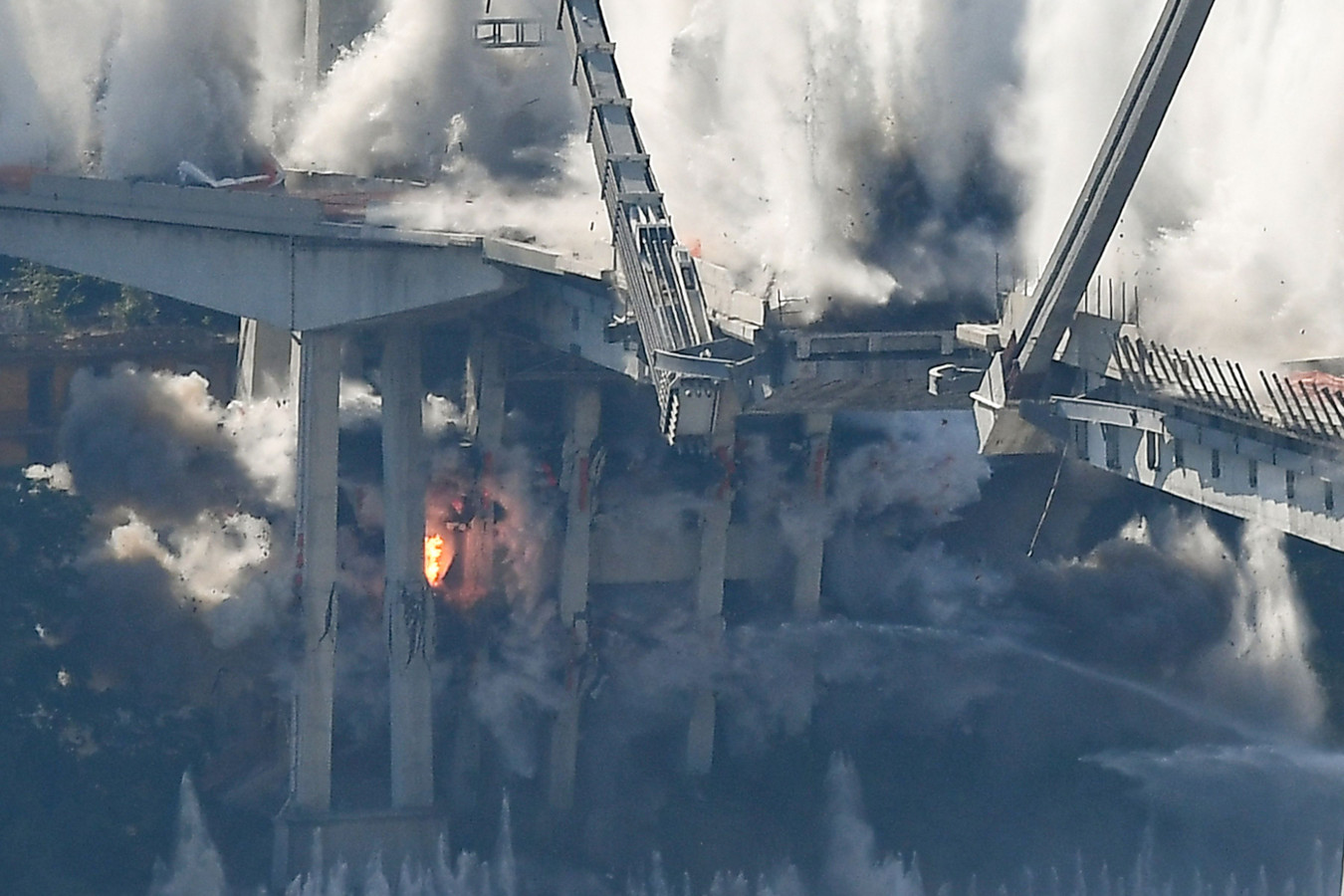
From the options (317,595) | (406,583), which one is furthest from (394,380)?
(317,595)

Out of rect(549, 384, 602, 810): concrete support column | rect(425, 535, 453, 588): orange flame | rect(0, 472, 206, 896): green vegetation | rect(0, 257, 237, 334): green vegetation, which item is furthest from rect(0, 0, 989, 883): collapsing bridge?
rect(0, 257, 237, 334): green vegetation

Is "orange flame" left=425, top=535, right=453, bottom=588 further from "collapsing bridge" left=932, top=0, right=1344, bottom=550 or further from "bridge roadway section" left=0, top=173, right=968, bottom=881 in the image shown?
"collapsing bridge" left=932, top=0, right=1344, bottom=550

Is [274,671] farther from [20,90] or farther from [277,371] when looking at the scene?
[20,90]

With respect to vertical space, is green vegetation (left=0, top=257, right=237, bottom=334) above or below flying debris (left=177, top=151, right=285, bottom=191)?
below

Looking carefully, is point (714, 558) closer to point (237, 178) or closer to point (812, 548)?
point (812, 548)

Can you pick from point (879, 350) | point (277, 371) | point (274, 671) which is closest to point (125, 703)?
point (274, 671)

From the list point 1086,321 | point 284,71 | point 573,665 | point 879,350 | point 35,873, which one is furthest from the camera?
point 284,71
